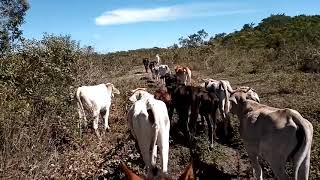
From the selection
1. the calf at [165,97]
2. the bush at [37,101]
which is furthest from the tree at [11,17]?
the calf at [165,97]

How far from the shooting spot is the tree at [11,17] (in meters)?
16.2

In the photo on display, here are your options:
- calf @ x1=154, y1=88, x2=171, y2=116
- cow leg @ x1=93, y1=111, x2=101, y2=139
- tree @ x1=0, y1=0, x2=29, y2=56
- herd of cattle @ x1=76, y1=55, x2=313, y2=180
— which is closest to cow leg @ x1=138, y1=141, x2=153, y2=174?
herd of cattle @ x1=76, y1=55, x2=313, y2=180

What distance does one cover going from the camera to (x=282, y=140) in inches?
272

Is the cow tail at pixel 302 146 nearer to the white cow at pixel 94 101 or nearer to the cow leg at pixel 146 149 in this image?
the cow leg at pixel 146 149

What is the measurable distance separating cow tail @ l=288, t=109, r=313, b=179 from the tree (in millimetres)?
11448

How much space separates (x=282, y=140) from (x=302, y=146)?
0.30 m

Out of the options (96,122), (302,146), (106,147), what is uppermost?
(302,146)

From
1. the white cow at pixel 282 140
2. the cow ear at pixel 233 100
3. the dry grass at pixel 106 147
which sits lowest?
the dry grass at pixel 106 147

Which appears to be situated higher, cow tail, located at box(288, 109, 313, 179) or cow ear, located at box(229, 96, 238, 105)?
cow ear, located at box(229, 96, 238, 105)

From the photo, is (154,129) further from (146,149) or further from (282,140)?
(282,140)

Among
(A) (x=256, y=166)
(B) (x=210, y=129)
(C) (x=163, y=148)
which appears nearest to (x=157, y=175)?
(C) (x=163, y=148)

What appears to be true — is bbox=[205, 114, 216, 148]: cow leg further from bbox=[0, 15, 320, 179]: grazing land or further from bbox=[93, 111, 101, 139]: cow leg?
bbox=[93, 111, 101, 139]: cow leg

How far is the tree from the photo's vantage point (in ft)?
53.2

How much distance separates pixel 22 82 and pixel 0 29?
3942 mm
